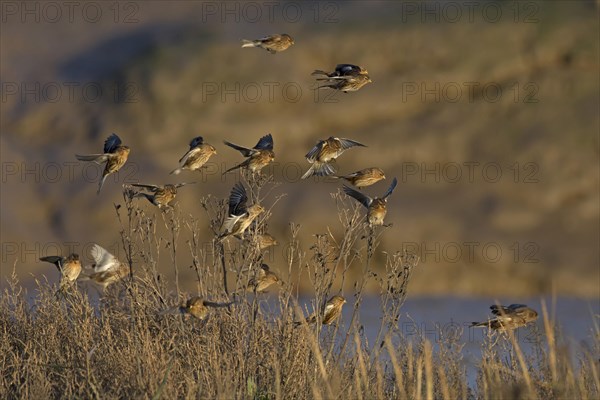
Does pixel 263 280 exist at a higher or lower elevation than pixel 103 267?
lower

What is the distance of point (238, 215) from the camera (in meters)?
7.86

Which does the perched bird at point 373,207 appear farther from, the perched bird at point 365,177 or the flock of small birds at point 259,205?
the perched bird at point 365,177

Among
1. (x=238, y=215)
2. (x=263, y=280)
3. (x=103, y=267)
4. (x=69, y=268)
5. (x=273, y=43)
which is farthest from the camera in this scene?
(x=273, y=43)

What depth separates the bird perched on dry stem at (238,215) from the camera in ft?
25.6

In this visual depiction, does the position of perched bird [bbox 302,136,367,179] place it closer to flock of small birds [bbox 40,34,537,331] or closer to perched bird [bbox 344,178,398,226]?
flock of small birds [bbox 40,34,537,331]

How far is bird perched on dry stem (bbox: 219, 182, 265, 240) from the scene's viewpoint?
7809 millimetres

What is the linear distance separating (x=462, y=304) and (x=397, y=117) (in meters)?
3.17

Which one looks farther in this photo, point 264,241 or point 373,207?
point 264,241

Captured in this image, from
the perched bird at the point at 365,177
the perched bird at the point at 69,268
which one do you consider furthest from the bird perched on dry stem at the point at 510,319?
the perched bird at the point at 69,268

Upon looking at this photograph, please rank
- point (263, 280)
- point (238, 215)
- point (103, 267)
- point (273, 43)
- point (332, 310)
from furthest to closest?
point (273, 43) < point (263, 280) < point (332, 310) < point (103, 267) < point (238, 215)

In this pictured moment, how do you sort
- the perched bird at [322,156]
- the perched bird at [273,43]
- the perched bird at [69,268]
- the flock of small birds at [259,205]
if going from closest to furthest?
the flock of small birds at [259,205]
the perched bird at [322,156]
the perched bird at [69,268]
the perched bird at [273,43]

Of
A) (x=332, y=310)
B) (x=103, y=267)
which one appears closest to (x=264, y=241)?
(x=332, y=310)

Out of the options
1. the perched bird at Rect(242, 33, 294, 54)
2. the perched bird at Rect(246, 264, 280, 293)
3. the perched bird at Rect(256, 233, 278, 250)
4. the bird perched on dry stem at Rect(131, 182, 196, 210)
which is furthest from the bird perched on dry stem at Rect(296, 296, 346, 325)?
the perched bird at Rect(242, 33, 294, 54)

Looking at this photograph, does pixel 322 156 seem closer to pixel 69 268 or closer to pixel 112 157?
pixel 112 157
